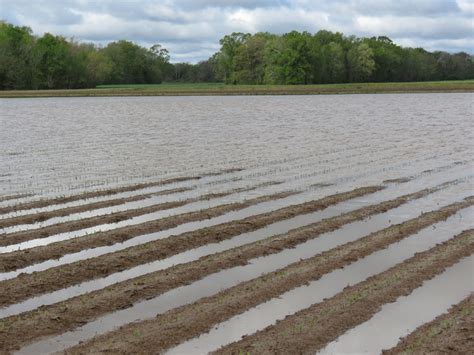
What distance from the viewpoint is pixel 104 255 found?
11938mm

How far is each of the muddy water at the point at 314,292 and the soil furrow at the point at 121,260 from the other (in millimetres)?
3002

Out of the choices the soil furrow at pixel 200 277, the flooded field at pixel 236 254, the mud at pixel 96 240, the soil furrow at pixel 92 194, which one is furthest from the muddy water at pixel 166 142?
the soil furrow at pixel 200 277

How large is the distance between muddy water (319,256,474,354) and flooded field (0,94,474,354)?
29mm

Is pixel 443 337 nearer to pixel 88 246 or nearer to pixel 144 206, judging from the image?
pixel 88 246

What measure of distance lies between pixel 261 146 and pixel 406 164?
27.2 feet

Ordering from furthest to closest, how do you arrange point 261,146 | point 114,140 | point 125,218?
point 114,140, point 261,146, point 125,218

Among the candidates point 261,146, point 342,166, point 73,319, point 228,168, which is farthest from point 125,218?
point 261,146

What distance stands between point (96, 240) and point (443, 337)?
23.5 feet

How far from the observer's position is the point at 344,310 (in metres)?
9.04

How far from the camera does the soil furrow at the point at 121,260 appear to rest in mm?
10141

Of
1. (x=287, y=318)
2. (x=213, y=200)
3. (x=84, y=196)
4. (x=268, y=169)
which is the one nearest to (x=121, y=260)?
(x=287, y=318)

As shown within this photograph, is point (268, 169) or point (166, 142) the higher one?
point (268, 169)

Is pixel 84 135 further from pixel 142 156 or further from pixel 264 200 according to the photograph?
pixel 264 200

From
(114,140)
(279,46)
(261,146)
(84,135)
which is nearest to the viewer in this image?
(261,146)
